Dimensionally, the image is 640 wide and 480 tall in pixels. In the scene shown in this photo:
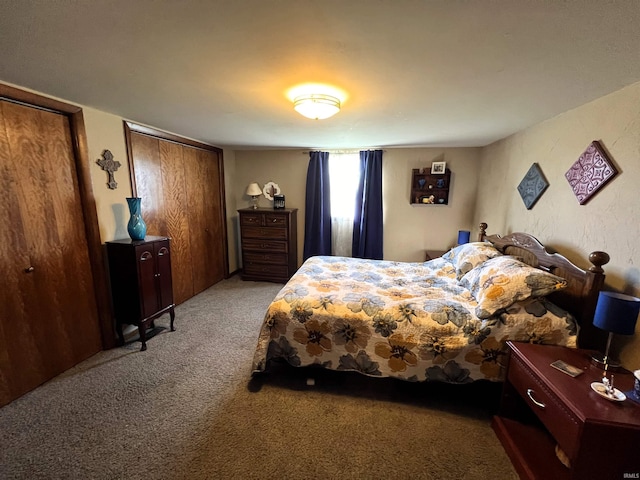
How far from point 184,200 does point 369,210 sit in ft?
8.32

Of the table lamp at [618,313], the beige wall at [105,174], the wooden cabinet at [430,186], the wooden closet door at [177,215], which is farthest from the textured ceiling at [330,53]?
the wooden cabinet at [430,186]

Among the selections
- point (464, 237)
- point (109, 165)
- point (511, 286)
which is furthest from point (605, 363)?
point (109, 165)

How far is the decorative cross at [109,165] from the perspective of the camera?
2314mm

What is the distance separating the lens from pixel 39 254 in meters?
1.92

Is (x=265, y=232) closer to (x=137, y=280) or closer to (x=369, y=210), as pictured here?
(x=369, y=210)

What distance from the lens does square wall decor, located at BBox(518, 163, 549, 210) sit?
2239mm

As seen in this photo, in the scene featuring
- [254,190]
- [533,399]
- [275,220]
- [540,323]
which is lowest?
[533,399]

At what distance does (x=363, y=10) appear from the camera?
931 mm

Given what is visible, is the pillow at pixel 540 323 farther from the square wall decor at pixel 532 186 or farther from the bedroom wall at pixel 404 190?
the bedroom wall at pixel 404 190

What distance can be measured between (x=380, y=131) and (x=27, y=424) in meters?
3.54

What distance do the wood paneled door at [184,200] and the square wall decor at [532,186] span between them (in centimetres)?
371

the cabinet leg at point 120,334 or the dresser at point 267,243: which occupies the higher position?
the dresser at point 267,243

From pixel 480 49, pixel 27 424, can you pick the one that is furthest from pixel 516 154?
pixel 27 424

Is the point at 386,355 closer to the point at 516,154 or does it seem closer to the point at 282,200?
the point at 516,154
